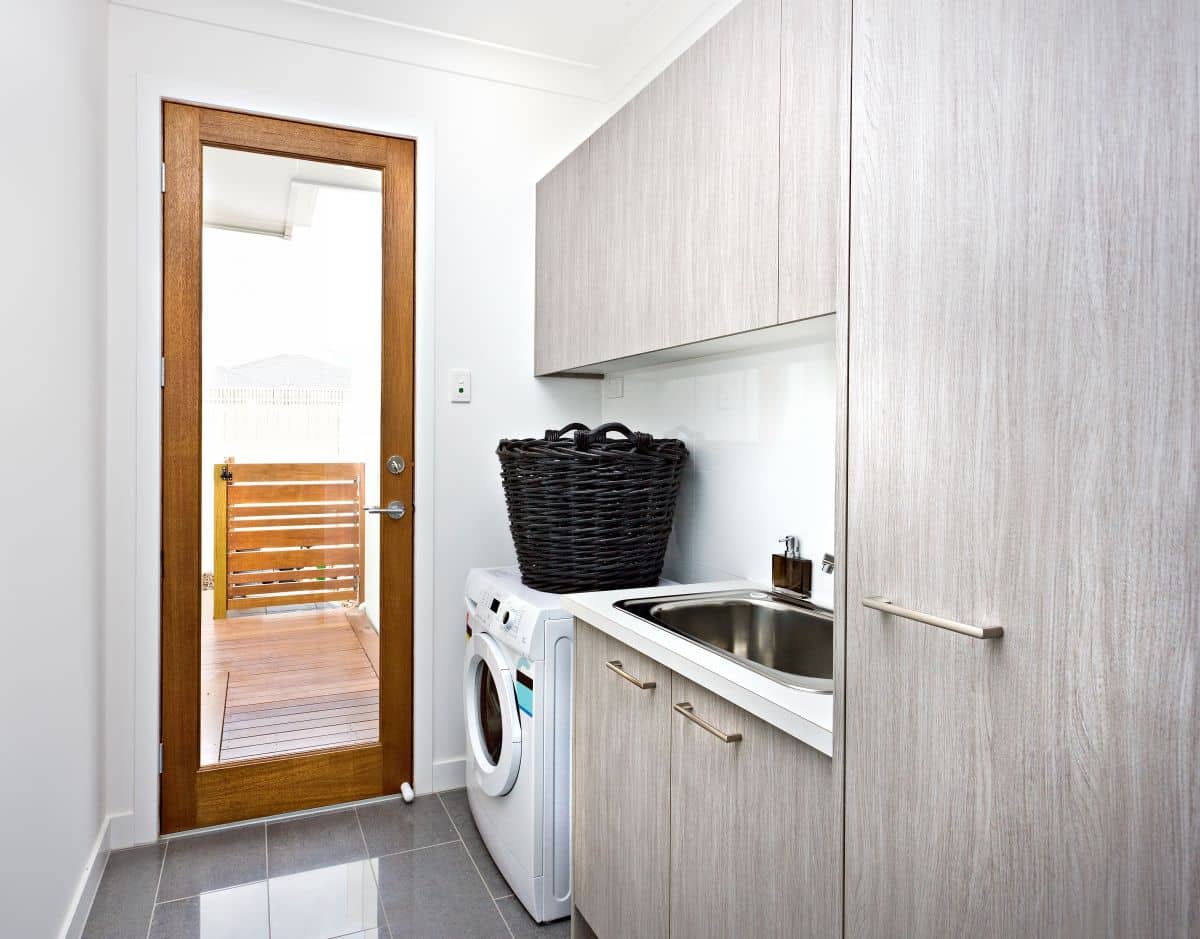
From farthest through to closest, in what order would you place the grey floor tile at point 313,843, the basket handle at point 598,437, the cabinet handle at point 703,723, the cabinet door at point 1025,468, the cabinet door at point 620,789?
the grey floor tile at point 313,843 < the basket handle at point 598,437 < the cabinet door at point 620,789 < the cabinet handle at point 703,723 < the cabinet door at point 1025,468

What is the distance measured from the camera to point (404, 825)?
2383 millimetres

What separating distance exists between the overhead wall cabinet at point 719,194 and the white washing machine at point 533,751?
77 cm

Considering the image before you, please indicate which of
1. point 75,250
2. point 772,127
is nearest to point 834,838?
point 772,127

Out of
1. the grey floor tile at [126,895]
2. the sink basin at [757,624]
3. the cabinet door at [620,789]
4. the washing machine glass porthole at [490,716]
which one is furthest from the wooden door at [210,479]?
the sink basin at [757,624]

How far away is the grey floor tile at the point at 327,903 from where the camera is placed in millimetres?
1859

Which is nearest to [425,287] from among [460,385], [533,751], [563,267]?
[460,385]

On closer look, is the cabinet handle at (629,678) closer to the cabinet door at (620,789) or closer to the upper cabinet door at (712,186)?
the cabinet door at (620,789)

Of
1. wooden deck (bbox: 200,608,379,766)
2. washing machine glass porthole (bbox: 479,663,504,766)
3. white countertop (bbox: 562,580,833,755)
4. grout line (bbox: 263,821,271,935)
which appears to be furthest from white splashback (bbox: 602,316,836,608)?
grout line (bbox: 263,821,271,935)

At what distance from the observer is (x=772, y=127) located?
146 cm

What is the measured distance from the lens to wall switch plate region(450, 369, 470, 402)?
265 centimetres

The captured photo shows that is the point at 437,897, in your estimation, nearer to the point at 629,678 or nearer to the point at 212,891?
the point at 212,891

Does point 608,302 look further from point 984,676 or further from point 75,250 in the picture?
point 984,676

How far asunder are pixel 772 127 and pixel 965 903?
1303mm

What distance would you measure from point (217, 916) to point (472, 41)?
9.08 ft
